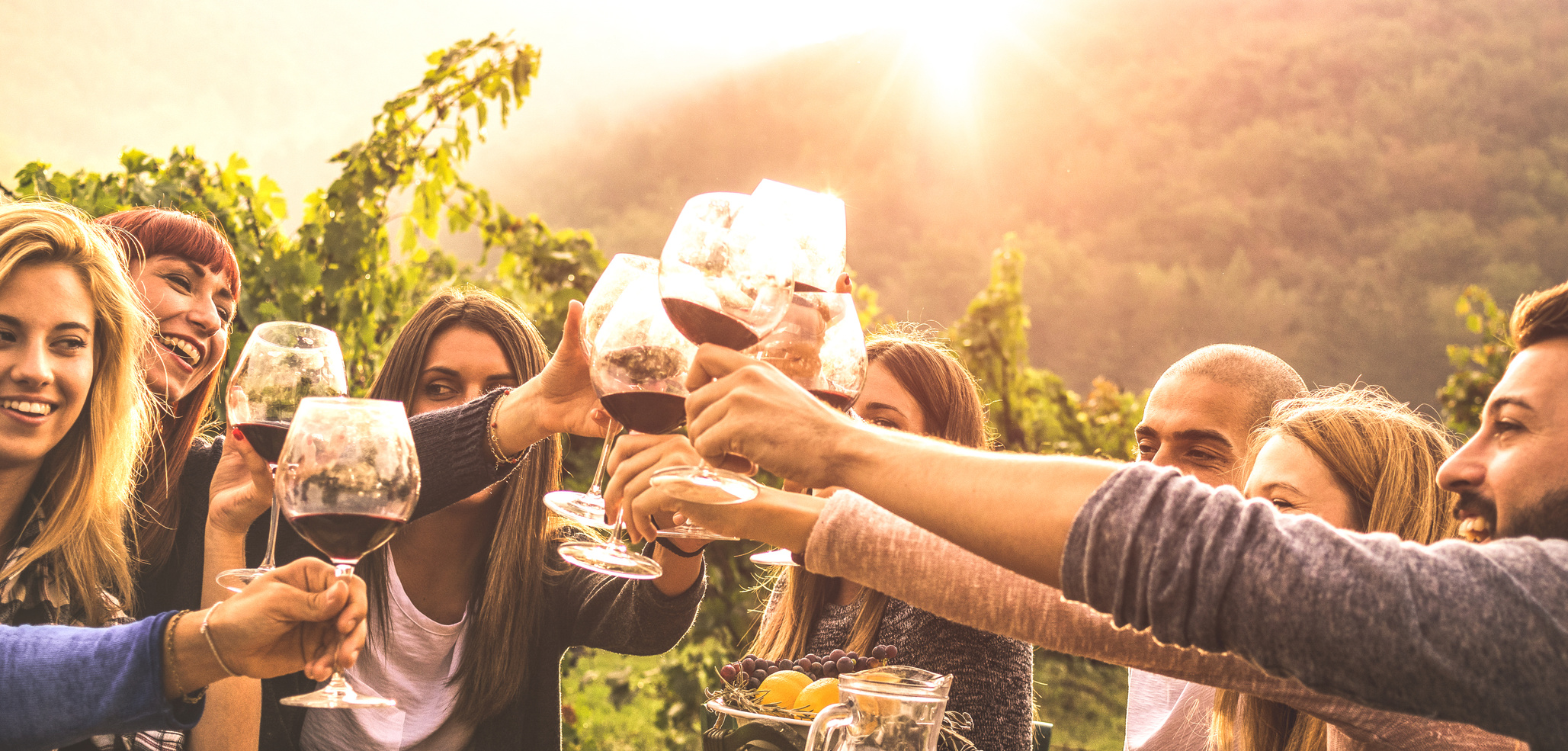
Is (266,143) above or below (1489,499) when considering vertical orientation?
above

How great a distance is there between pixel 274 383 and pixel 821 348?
0.82 m

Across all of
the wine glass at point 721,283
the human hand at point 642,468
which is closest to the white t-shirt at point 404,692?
the human hand at point 642,468

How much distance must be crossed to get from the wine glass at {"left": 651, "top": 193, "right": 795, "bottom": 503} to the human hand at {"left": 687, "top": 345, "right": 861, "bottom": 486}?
8cm

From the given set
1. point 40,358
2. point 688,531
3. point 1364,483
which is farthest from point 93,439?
point 1364,483

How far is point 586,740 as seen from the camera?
4.92m

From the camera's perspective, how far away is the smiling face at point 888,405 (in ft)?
8.64

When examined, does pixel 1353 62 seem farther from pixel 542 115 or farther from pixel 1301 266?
pixel 542 115

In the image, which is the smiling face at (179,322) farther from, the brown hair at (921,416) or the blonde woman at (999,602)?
the blonde woman at (999,602)

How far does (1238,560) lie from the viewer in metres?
1.05

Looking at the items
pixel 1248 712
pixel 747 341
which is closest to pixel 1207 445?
pixel 1248 712

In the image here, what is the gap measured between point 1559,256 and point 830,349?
11.1m

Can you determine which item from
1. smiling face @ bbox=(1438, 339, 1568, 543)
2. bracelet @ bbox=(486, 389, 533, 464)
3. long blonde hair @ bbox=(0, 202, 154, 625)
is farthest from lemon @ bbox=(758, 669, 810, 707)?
long blonde hair @ bbox=(0, 202, 154, 625)

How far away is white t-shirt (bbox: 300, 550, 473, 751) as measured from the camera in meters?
2.26

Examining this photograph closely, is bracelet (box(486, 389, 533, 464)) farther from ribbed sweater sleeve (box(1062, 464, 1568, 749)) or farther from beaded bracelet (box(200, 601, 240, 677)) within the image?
ribbed sweater sleeve (box(1062, 464, 1568, 749))
